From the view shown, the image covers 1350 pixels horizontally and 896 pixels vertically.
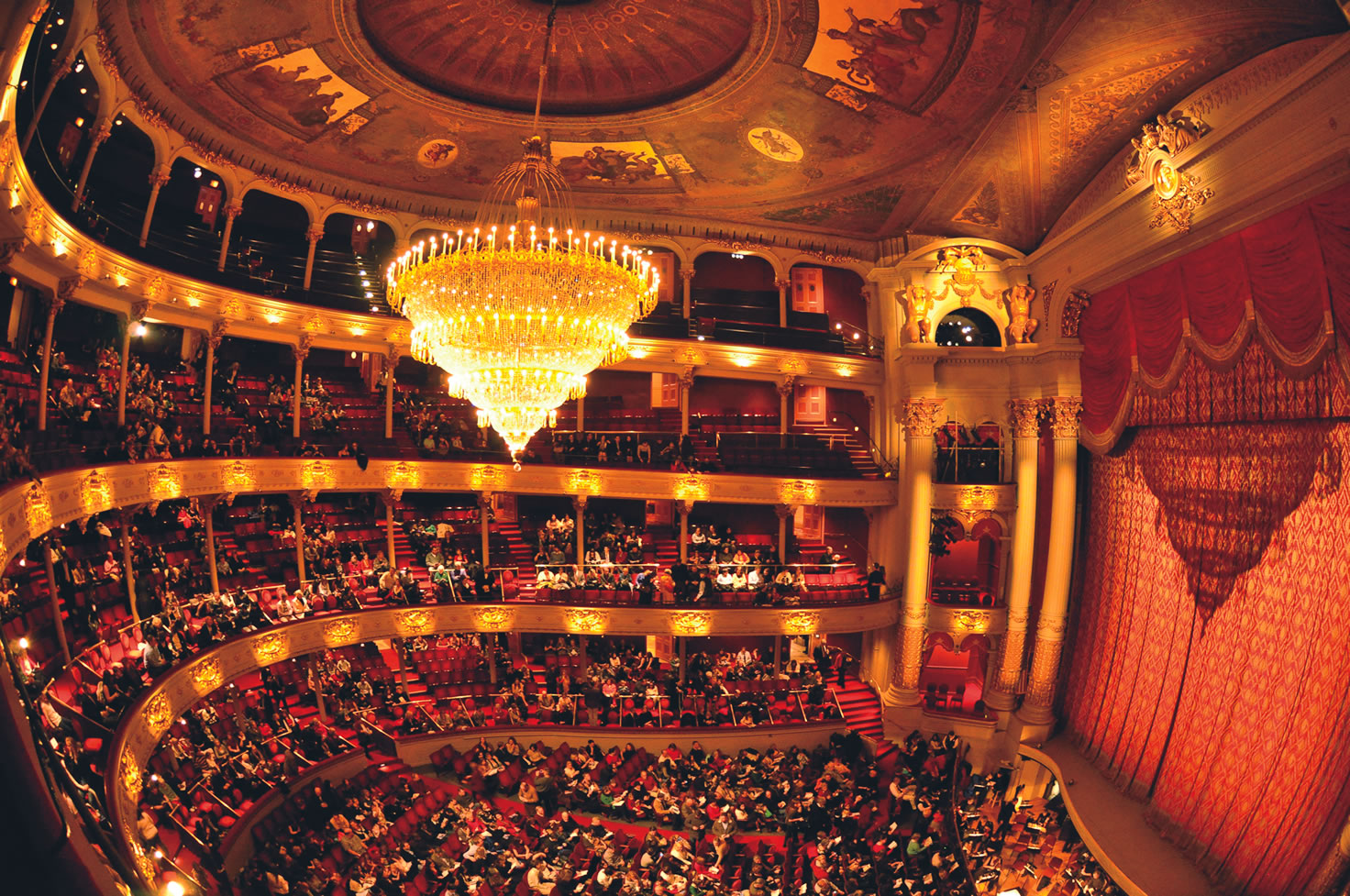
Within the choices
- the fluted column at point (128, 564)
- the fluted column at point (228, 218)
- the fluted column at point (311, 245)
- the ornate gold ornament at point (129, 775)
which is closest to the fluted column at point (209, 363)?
the fluted column at point (228, 218)

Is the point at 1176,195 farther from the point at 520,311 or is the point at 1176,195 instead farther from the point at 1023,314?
the point at 520,311

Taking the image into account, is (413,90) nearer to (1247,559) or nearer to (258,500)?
(258,500)

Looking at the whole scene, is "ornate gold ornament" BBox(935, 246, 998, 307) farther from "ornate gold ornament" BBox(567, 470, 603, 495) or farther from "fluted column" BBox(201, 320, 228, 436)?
"fluted column" BBox(201, 320, 228, 436)

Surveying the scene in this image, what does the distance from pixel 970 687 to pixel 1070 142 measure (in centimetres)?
1227

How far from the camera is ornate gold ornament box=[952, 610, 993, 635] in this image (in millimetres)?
16938

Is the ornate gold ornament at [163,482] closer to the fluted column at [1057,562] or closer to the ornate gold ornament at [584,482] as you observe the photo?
the ornate gold ornament at [584,482]

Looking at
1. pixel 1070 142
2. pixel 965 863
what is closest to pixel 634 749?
pixel 965 863

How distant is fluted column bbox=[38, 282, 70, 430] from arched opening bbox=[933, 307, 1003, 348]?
1722 centimetres

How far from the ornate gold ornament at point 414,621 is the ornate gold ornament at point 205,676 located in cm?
383

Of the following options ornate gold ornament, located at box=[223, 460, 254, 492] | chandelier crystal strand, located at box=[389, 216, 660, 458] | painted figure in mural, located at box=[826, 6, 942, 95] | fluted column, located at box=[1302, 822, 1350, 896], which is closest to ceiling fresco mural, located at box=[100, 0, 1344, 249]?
painted figure in mural, located at box=[826, 6, 942, 95]

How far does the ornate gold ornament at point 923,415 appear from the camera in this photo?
55.9ft

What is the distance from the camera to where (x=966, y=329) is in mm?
19797

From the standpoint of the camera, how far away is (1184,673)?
12.4m

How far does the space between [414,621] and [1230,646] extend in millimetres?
14279
